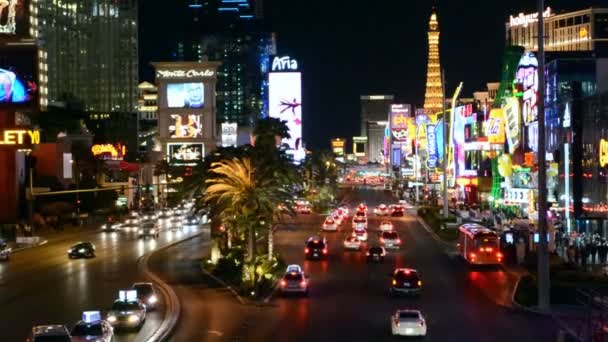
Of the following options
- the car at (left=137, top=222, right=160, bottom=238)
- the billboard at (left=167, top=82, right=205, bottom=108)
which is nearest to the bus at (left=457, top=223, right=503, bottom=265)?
the car at (left=137, top=222, right=160, bottom=238)

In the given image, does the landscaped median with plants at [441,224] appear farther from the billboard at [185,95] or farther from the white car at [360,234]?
the billboard at [185,95]

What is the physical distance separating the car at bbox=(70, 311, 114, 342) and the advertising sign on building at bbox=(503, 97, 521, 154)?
2394 inches

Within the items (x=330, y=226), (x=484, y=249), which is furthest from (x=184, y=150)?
(x=484, y=249)

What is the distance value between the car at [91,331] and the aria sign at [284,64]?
12763 cm

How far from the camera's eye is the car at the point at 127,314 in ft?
103

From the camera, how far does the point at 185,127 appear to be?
491 feet

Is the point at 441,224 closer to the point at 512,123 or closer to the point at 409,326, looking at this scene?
the point at 512,123

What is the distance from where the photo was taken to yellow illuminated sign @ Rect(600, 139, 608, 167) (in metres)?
54.9

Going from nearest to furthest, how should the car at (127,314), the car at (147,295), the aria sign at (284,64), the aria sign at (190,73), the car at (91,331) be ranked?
the car at (91,331) → the car at (127,314) → the car at (147,295) → the aria sign at (284,64) → the aria sign at (190,73)

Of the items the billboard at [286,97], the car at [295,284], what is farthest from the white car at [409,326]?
the billboard at [286,97]

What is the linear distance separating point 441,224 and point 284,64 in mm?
79137

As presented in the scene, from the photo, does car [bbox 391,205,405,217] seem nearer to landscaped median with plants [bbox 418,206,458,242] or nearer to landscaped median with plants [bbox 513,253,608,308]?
landscaped median with plants [bbox 418,206,458,242]

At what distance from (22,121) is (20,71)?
187 ft

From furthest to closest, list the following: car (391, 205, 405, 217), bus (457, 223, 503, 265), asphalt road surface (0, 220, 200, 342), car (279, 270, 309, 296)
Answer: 1. car (391, 205, 405, 217)
2. bus (457, 223, 503, 265)
3. car (279, 270, 309, 296)
4. asphalt road surface (0, 220, 200, 342)
